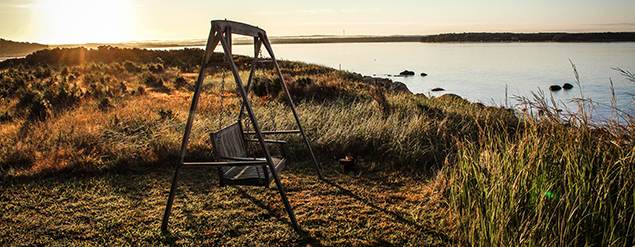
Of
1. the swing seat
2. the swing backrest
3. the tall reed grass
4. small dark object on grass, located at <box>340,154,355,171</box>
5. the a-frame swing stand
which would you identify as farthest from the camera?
small dark object on grass, located at <box>340,154,355,171</box>

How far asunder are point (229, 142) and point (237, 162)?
86cm

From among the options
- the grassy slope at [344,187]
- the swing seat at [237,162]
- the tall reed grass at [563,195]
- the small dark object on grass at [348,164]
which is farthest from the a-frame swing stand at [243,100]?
the tall reed grass at [563,195]

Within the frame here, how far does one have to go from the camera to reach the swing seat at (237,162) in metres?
3.40

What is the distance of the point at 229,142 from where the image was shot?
157 inches

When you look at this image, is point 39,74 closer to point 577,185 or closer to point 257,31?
point 257,31

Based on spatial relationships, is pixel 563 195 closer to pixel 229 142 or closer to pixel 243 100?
pixel 243 100

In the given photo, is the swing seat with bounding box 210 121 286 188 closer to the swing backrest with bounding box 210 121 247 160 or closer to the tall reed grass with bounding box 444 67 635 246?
the swing backrest with bounding box 210 121 247 160

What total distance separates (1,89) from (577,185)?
652 inches

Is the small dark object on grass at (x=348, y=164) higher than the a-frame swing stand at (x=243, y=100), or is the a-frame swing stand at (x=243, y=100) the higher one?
the a-frame swing stand at (x=243, y=100)

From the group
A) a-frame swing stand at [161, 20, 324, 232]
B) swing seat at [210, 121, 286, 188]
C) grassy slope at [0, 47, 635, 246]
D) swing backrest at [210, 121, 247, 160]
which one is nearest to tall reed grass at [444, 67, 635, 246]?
grassy slope at [0, 47, 635, 246]

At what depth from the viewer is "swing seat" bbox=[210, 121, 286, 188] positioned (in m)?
3.40

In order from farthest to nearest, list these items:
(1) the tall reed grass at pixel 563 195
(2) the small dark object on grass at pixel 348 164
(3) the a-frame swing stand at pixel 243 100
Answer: (2) the small dark object on grass at pixel 348 164, (3) the a-frame swing stand at pixel 243 100, (1) the tall reed grass at pixel 563 195

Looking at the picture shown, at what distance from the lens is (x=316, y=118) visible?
266 inches

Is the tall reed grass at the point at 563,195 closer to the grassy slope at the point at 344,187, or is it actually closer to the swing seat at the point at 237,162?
the grassy slope at the point at 344,187
